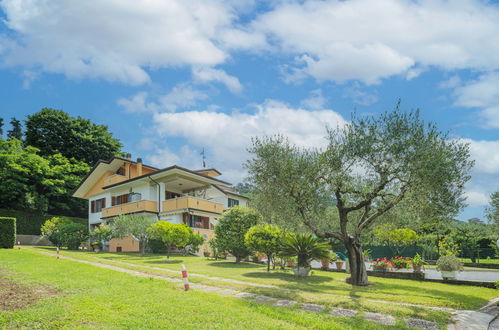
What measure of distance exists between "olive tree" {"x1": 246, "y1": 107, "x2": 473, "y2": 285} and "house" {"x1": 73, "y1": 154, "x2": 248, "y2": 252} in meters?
16.7

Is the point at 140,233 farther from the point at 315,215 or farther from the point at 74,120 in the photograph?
the point at 74,120

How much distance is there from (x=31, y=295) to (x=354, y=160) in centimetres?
1106

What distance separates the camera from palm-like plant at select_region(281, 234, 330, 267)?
16562mm

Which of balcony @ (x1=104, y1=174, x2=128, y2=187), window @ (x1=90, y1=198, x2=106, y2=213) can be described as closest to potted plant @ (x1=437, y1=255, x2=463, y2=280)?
balcony @ (x1=104, y1=174, x2=128, y2=187)

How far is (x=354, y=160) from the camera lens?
45.1ft

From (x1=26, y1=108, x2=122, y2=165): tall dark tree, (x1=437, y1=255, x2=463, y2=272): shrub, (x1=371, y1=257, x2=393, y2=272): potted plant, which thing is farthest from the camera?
(x1=26, y1=108, x2=122, y2=165): tall dark tree

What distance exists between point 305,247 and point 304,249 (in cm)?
14

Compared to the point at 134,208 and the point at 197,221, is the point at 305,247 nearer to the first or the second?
the point at 197,221

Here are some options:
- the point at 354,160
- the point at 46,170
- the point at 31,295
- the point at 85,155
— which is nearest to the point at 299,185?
the point at 354,160

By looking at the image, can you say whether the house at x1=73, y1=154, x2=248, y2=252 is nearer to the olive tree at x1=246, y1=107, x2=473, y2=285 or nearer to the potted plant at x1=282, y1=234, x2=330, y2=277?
the potted plant at x1=282, y1=234, x2=330, y2=277

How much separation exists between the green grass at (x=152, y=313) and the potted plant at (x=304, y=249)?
7.54m

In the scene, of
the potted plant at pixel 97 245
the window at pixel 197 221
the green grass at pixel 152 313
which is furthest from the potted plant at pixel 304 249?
the potted plant at pixel 97 245

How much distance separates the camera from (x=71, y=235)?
3005cm

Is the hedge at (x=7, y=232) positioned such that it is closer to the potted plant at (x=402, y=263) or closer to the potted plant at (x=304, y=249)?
the potted plant at (x=304, y=249)
